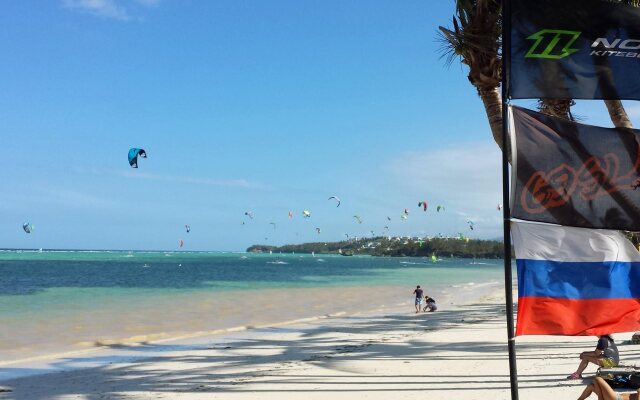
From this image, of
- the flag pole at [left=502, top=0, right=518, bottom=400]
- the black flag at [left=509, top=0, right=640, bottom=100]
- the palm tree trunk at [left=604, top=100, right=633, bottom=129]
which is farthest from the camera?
the palm tree trunk at [left=604, top=100, right=633, bottom=129]

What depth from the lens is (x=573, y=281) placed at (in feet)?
15.6

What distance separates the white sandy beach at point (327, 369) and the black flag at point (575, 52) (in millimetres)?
5875

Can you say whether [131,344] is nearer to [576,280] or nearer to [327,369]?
[327,369]

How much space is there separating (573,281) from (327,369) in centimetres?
843

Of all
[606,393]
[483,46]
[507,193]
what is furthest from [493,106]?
[507,193]

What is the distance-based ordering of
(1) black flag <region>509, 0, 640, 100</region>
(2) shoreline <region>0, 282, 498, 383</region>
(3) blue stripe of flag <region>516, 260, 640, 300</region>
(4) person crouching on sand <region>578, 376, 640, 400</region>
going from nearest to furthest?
(3) blue stripe of flag <region>516, 260, 640, 300</region>, (1) black flag <region>509, 0, 640, 100</region>, (4) person crouching on sand <region>578, 376, 640, 400</region>, (2) shoreline <region>0, 282, 498, 383</region>

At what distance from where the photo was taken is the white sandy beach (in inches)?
401

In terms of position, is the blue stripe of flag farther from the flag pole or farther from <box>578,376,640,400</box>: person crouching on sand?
<box>578,376,640,400</box>: person crouching on sand

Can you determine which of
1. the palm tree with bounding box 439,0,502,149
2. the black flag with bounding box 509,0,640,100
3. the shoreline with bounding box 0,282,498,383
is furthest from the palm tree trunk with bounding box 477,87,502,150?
the shoreline with bounding box 0,282,498,383

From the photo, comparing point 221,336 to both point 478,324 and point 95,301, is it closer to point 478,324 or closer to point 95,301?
point 478,324

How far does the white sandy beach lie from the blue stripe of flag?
16.5 feet

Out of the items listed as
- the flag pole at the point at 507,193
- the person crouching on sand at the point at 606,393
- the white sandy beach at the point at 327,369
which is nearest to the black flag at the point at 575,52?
the flag pole at the point at 507,193

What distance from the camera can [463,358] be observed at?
1336cm

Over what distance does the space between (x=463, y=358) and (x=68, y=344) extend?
38.8ft
